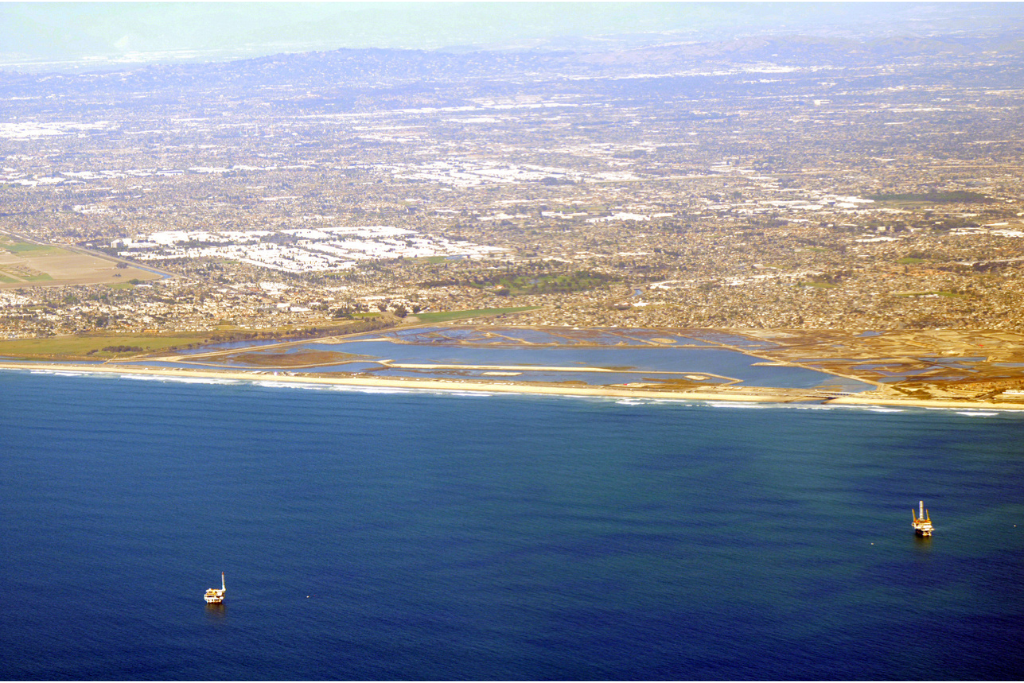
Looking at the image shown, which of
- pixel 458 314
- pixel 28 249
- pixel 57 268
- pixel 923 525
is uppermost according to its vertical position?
pixel 28 249

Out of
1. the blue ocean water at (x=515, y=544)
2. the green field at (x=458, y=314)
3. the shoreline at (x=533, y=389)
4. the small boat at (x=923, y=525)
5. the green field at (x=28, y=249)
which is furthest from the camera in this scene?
Result: the green field at (x=28, y=249)

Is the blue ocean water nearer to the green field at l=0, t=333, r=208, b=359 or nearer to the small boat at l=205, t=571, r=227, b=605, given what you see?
the small boat at l=205, t=571, r=227, b=605

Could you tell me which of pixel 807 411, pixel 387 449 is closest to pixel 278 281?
pixel 387 449

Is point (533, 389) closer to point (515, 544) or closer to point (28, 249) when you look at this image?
point (515, 544)

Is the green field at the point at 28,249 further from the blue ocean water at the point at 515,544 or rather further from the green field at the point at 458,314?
the blue ocean water at the point at 515,544

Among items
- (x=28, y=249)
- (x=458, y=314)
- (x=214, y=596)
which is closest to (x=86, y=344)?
Answer: (x=458, y=314)

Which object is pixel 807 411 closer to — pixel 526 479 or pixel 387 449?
pixel 526 479

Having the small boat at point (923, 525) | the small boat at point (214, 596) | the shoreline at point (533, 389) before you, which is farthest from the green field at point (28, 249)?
the small boat at point (923, 525)
